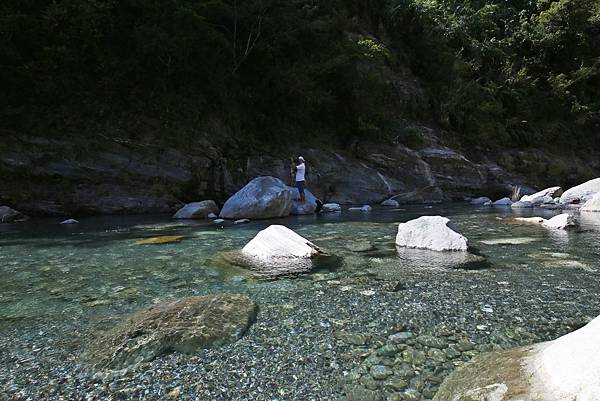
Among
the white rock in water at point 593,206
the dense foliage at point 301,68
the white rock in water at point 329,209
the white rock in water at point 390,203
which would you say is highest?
the dense foliage at point 301,68

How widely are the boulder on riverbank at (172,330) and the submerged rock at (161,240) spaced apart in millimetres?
3895

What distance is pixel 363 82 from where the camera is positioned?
20.6 m

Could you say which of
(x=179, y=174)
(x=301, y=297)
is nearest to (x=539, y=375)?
(x=301, y=297)

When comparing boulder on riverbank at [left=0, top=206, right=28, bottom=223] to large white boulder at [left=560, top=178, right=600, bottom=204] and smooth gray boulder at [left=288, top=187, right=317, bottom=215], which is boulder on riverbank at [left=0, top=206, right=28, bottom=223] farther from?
large white boulder at [left=560, top=178, right=600, bottom=204]

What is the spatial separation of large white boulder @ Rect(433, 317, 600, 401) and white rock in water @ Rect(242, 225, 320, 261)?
132 inches

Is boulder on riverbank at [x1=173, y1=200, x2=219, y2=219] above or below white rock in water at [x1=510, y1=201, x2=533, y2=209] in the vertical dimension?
above

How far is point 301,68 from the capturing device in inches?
739

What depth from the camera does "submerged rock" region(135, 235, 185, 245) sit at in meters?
7.15

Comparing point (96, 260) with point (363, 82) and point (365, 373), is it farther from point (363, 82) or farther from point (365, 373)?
point (363, 82)

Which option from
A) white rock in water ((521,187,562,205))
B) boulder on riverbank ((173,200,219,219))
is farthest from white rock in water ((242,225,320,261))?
white rock in water ((521,187,562,205))

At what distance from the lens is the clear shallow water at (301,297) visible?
2.55 metres

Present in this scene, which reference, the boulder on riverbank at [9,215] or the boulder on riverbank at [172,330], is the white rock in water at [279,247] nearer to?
the boulder on riverbank at [172,330]

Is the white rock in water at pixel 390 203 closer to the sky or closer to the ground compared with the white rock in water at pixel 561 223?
closer to the sky

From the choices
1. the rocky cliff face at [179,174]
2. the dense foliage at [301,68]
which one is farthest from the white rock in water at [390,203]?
the dense foliage at [301,68]
